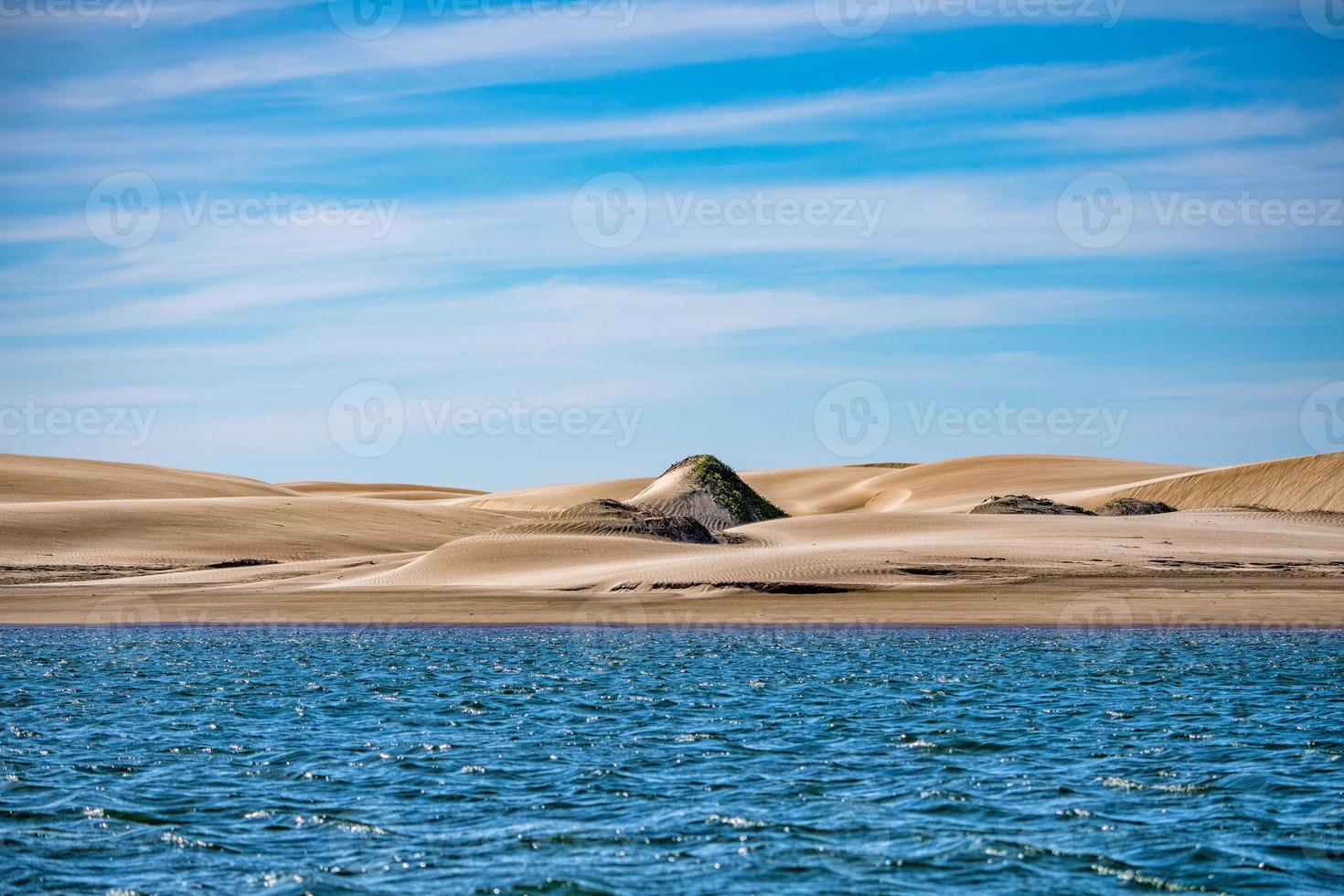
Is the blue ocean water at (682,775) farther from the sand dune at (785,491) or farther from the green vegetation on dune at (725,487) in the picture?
the sand dune at (785,491)

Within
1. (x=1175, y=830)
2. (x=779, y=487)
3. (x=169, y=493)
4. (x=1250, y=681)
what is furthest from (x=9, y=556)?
(x=779, y=487)

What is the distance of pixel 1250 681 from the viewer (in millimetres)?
19859

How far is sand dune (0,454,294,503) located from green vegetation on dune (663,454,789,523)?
93.5ft

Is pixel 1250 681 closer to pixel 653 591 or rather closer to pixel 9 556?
pixel 653 591

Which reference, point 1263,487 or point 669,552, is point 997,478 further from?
point 669,552

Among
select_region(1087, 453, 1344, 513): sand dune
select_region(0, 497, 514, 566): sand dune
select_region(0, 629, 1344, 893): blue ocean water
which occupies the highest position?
select_region(1087, 453, 1344, 513): sand dune

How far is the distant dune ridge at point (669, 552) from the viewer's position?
32.9 metres

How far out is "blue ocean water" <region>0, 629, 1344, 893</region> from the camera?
32.7 feet

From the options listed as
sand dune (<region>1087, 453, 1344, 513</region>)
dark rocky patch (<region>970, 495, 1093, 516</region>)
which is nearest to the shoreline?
dark rocky patch (<region>970, 495, 1093, 516</region>)

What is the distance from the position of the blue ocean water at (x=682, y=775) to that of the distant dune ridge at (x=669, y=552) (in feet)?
30.0

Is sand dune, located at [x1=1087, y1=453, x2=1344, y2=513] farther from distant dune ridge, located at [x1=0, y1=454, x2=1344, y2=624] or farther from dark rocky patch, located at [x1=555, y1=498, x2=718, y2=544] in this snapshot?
dark rocky patch, located at [x1=555, y1=498, x2=718, y2=544]

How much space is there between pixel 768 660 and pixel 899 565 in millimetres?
12652

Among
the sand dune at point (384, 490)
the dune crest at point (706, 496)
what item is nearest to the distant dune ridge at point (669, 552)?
the dune crest at point (706, 496)

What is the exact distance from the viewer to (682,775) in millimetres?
13320
